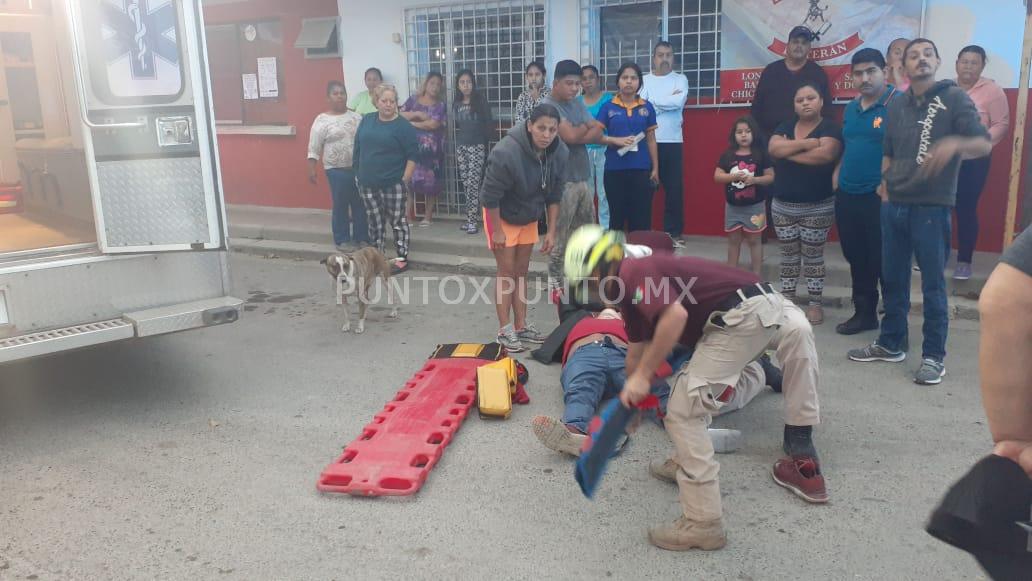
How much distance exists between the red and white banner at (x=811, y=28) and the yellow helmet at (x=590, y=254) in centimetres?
565

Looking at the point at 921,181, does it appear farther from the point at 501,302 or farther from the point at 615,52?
the point at 615,52

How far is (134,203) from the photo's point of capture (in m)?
4.86

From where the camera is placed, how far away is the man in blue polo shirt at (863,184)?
5.90 m

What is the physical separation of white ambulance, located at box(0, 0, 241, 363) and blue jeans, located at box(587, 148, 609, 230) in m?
4.42

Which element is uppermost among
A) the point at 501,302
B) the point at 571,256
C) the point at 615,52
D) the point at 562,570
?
the point at 615,52

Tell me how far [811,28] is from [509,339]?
14.6ft

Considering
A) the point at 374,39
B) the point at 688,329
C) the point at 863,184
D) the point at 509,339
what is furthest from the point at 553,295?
the point at 374,39

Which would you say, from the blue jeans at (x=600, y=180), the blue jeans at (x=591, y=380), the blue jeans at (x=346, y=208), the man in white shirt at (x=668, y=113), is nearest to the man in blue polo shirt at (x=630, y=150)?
the blue jeans at (x=600, y=180)

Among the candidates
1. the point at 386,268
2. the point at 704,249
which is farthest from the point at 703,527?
the point at 704,249

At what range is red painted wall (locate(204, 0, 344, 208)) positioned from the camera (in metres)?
11.3

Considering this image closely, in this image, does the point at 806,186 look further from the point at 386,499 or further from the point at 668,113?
the point at 386,499

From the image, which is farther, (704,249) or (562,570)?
(704,249)

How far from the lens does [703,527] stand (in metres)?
3.38

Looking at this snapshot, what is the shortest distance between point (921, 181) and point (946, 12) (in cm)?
325
